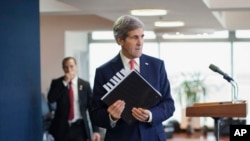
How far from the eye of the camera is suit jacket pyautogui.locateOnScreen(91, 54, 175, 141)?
321cm

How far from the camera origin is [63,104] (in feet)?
19.6

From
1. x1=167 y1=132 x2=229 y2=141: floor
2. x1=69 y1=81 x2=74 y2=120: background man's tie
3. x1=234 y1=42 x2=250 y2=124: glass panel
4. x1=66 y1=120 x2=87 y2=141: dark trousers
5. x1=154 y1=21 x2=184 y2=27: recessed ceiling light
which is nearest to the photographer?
→ x1=66 y1=120 x2=87 y2=141: dark trousers

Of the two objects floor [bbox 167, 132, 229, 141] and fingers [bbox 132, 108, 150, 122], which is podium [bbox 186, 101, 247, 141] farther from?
floor [bbox 167, 132, 229, 141]

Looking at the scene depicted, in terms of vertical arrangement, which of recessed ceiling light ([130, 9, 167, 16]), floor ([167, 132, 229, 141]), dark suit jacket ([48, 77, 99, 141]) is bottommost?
floor ([167, 132, 229, 141])

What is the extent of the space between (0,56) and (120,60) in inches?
27.3

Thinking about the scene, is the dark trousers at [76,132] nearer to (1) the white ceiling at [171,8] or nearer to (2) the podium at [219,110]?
(1) the white ceiling at [171,8]

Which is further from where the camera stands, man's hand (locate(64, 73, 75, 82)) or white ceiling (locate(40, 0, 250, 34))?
man's hand (locate(64, 73, 75, 82))

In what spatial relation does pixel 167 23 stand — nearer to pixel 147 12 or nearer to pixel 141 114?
pixel 147 12

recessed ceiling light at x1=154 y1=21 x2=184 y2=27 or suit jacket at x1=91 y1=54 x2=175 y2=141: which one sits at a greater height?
recessed ceiling light at x1=154 y1=21 x2=184 y2=27

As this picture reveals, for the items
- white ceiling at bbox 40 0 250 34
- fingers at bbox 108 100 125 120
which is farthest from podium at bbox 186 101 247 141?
white ceiling at bbox 40 0 250 34

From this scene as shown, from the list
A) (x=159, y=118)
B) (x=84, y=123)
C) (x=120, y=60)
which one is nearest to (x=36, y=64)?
(x=120, y=60)

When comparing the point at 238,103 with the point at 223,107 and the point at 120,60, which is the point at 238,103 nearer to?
the point at 223,107

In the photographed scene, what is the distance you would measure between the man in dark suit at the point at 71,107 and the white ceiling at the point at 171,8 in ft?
2.39

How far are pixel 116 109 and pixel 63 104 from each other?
2919 millimetres
